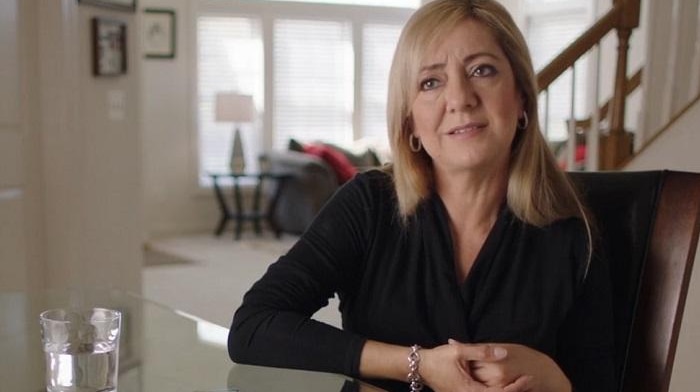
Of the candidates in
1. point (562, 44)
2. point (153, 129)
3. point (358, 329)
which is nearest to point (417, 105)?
point (358, 329)

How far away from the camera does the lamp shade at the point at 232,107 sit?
720 cm

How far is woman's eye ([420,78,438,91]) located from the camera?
147cm

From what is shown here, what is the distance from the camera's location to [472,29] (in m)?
1.46

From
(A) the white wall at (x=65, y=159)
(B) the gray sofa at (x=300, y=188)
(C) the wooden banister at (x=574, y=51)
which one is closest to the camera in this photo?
(C) the wooden banister at (x=574, y=51)

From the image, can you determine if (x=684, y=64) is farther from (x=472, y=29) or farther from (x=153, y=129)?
(x=153, y=129)

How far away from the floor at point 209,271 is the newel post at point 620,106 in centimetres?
167

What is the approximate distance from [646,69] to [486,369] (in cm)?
202

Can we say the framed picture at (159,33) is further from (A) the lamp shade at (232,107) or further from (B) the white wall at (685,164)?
(B) the white wall at (685,164)

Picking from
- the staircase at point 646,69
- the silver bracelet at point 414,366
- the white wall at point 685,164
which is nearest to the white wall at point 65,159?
the staircase at point 646,69

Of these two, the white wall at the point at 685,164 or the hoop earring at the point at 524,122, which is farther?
the white wall at the point at 685,164

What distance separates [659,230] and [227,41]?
6583mm

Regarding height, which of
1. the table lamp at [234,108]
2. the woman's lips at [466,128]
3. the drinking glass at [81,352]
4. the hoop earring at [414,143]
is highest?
the woman's lips at [466,128]

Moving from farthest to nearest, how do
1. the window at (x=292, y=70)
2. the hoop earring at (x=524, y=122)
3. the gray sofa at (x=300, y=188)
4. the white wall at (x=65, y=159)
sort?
1. the window at (x=292, y=70)
2. the gray sofa at (x=300, y=188)
3. the white wall at (x=65, y=159)
4. the hoop earring at (x=524, y=122)

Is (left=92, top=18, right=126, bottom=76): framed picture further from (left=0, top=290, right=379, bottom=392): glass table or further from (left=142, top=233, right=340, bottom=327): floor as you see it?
(left=0, top=290, right=379, bottom=392): glass table
